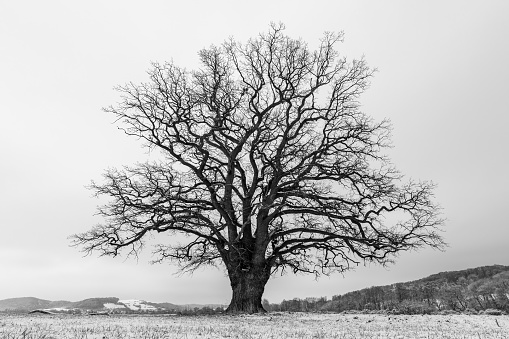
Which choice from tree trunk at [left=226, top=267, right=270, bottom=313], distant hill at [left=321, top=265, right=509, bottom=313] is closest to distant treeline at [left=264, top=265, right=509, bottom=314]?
distant hill at [left=321, top=265, right=509, bottom=313]

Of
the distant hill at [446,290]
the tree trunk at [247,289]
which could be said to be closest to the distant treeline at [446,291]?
the distant hill at [446,290]

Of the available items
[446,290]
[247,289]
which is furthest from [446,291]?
[247,289]

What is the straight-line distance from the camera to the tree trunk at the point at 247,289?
1867cm

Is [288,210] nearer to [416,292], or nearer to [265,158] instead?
[265,158]

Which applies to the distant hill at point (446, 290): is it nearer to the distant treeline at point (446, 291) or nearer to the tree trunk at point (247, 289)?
the distant treeline at point (446, 291)

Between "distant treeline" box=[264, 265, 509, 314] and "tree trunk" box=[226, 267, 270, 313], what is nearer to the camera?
"tree trunk" box=[226, 267, 270, 313]

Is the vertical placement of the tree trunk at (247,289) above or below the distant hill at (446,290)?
below

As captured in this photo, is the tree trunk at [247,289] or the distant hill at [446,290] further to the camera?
the distant hill at [446,290]

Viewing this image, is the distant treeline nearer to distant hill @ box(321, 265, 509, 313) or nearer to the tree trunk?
distant hill @ box(321, 265, 509, 313)

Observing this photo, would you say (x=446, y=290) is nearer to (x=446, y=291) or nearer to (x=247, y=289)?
(x=446, y=291)

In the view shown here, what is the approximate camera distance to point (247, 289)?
19016mm

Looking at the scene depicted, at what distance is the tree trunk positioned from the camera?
18672mm

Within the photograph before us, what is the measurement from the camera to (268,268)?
20156 mm

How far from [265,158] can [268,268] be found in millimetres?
5799
